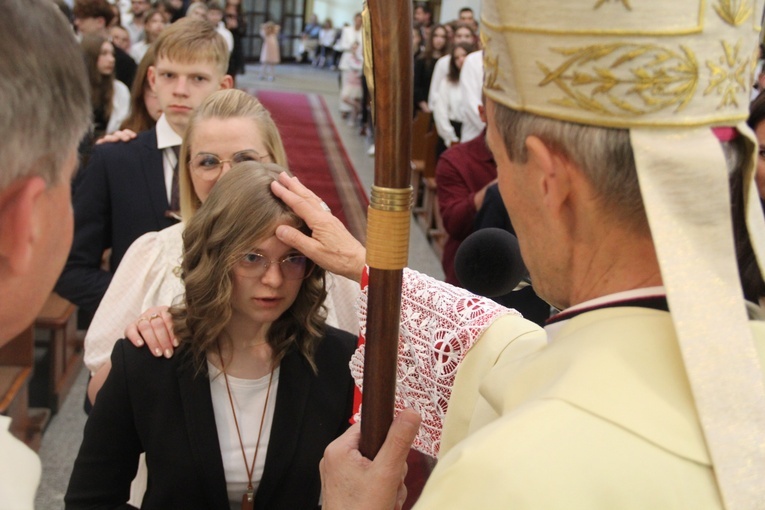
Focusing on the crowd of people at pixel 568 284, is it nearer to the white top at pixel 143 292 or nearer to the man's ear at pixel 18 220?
the man's ear at pixel 18 220

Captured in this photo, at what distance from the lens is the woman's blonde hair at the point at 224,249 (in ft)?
6.33

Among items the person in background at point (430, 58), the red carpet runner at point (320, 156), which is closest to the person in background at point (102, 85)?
the red carpet runner at point (320, 156)

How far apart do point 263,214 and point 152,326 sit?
353 mm

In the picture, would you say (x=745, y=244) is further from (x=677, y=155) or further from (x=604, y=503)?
(x=604, y=503)

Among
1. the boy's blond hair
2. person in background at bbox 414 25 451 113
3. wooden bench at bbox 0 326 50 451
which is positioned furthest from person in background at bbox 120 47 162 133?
person in background at bbox 414 25 451 113

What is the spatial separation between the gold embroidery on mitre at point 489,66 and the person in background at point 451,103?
266 inches

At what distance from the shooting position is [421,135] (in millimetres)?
8555

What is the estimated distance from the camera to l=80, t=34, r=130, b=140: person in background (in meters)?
5.20

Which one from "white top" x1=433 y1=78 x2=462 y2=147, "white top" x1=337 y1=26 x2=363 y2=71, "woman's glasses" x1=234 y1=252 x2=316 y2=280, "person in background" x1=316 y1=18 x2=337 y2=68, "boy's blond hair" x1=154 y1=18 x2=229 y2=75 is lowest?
"person in background" x1=316 y1=18 x2=337 y2=68

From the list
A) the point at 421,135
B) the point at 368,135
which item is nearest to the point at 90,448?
the point at 421,135

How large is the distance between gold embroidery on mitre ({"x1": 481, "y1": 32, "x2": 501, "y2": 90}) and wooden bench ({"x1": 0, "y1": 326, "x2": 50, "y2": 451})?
2805mm

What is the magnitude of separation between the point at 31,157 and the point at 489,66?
0.58 meters

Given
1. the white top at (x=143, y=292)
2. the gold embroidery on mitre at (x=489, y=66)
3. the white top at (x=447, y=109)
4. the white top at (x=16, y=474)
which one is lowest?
the white top at (x=447, y=109)

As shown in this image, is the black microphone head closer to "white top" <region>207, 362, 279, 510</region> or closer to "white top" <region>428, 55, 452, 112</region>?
"white top" <region>207, 362, 279, 510</region>
